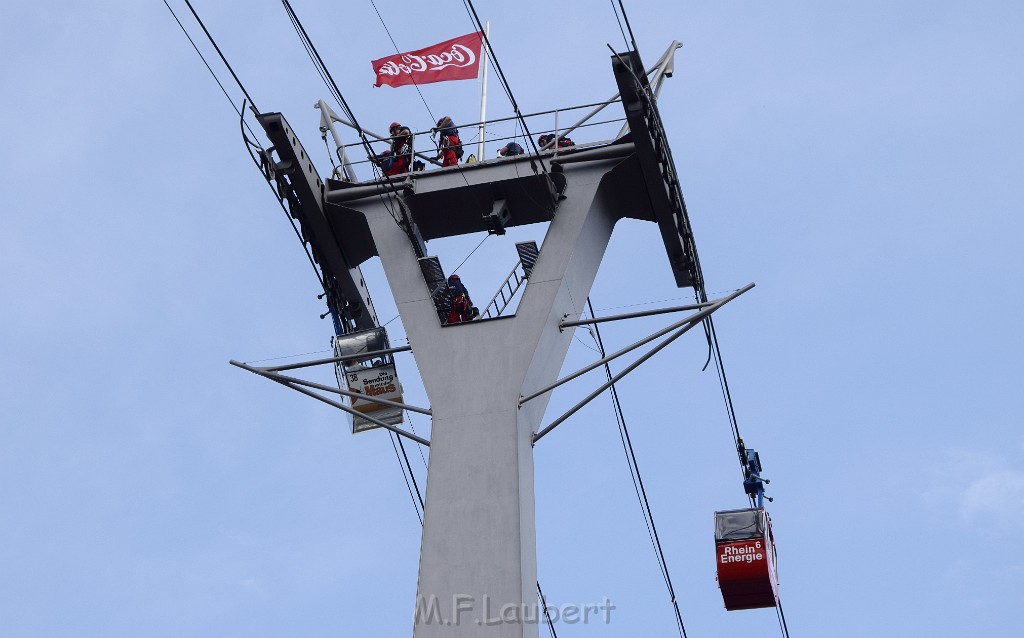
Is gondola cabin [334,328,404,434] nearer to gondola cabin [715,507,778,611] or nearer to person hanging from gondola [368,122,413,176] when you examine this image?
person hanging from gondola [368,122,413,176]

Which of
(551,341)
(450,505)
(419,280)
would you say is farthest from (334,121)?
(450,505)

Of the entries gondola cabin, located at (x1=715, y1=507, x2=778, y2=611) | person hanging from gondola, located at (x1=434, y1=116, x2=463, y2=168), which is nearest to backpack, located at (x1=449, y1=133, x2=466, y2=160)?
person hanging from gondola, located at (x1=434, y1=116, x2=463, y2=168)

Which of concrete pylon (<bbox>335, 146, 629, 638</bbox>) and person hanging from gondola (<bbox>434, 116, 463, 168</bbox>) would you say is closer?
concrete pylon (<bbox>335, 146, 629, 638</bbox>)

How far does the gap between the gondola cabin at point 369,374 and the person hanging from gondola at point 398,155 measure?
318 centimetres

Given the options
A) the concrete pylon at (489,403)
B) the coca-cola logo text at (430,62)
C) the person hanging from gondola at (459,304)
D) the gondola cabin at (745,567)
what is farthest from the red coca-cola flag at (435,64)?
the gondola cabin at (745,567)

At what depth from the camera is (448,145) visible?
1046 inches

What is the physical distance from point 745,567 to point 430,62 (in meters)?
10.4

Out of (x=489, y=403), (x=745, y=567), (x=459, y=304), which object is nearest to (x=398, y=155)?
(x=459, y=304)

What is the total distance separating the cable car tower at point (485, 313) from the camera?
2150cm

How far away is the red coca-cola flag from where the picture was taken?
27.6 metres

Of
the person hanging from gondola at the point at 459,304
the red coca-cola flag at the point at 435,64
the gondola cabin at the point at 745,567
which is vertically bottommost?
the gondola cabin at the point at 745,567

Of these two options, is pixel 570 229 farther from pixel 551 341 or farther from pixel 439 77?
pixel 439 77

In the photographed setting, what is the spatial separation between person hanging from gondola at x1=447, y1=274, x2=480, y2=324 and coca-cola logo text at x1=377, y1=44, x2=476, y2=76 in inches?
181

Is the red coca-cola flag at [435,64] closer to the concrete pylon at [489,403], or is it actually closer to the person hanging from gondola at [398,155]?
the person hanging from gondola at [398,155]
